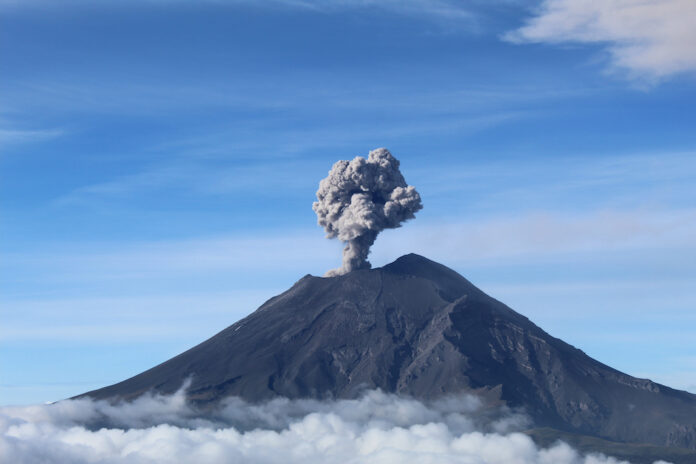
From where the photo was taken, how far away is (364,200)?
520ft

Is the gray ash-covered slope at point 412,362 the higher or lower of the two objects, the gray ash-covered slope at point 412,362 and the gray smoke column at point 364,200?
the lower

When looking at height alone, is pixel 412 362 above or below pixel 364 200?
below

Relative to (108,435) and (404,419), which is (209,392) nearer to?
(108,435)

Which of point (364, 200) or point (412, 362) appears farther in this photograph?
point (412, 362)

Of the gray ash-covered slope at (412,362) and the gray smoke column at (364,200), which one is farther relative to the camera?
the gray ash-covered slope at (412,362)

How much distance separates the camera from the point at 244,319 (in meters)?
179

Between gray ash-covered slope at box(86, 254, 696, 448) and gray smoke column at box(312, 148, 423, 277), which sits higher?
gray smoke column at box(312, 148, 423, 277)

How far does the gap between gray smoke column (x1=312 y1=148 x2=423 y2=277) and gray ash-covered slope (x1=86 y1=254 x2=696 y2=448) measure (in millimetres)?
11051

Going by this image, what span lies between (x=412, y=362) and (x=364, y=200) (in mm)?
26385

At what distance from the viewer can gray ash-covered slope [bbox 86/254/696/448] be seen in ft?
527

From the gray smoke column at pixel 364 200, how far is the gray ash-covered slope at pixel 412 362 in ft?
36.3

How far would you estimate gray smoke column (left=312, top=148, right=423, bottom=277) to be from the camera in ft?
518

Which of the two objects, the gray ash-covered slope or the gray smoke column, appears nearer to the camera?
the gray smoke column

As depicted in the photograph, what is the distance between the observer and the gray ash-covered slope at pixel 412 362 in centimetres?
16062
